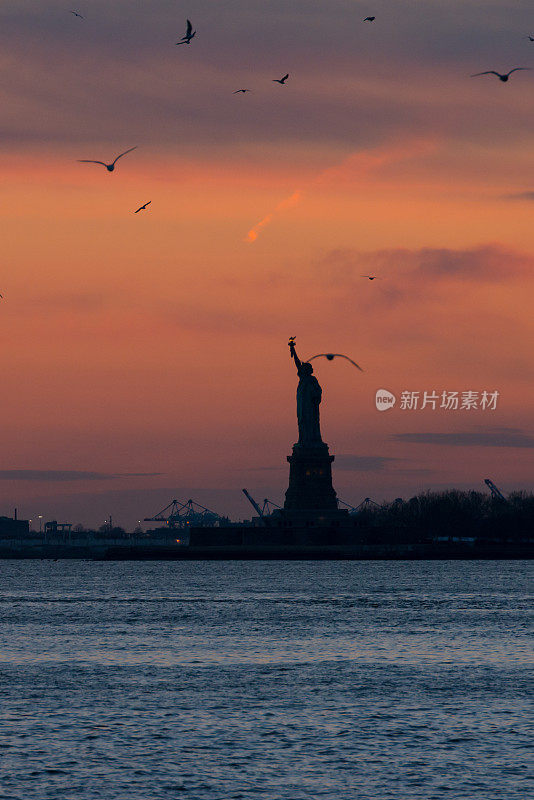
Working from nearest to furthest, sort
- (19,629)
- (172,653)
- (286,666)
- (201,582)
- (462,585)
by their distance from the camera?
(286,666), (172,653), (19,629), (462,585), (201,582)

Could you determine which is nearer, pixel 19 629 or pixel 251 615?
pixel 19 629

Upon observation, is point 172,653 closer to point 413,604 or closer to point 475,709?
point 475,709

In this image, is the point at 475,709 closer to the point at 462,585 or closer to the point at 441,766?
the point at 441,766

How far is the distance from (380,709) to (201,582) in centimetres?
13071

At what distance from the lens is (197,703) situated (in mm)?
48938

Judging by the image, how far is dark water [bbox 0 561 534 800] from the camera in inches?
1379

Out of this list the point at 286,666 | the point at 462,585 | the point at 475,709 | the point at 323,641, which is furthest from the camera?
the point at 462,585

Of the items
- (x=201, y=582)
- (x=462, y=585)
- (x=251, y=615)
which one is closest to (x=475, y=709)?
(x=251, y=615)

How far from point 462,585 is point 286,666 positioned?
10166 cm

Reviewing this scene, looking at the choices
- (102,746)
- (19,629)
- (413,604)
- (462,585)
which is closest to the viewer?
(102,746)

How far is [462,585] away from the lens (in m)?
160

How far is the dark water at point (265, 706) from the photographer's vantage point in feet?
115

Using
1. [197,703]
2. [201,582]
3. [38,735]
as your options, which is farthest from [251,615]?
[201,582]

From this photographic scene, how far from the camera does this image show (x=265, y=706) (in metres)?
48.2
